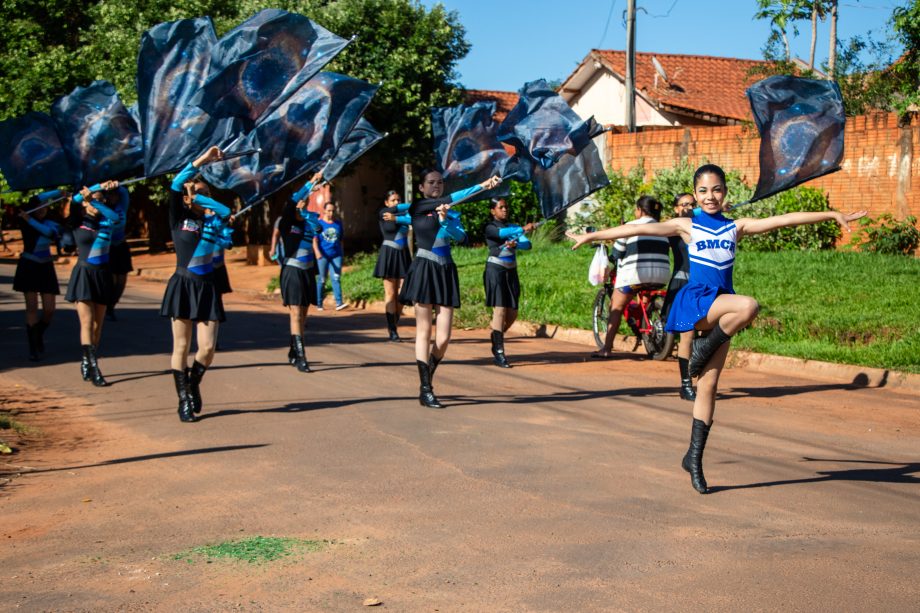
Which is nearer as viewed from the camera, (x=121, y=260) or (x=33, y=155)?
(x=33, y=155)

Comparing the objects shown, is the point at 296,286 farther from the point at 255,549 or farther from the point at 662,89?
the point at 662,89

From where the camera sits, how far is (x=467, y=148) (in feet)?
34.7

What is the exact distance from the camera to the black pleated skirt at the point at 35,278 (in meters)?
12.4

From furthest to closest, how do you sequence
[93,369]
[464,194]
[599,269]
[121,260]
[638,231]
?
[121,260] < [599,269] < [93,369] < [464,194] < [638,231]

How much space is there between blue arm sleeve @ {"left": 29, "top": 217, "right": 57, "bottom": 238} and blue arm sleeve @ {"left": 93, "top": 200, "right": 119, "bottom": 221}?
5.04 feet

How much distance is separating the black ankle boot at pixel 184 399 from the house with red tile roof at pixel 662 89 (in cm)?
2314

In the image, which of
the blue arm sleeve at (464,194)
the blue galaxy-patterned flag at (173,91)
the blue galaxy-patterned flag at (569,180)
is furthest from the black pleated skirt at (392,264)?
the blue galaxy-patterned flag at (173,91)

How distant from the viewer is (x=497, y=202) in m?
12.3

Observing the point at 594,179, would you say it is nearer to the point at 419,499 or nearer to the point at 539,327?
the point at 419,499

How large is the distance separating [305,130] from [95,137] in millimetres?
2542

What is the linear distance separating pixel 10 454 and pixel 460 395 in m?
3.98

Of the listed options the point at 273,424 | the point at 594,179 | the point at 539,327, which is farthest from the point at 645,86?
the point at 273,424

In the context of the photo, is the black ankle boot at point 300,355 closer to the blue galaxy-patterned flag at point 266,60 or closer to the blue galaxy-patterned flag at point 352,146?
the blue galaxy-patterned flag at point 352,146

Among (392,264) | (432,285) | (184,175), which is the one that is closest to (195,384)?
(184,175)
